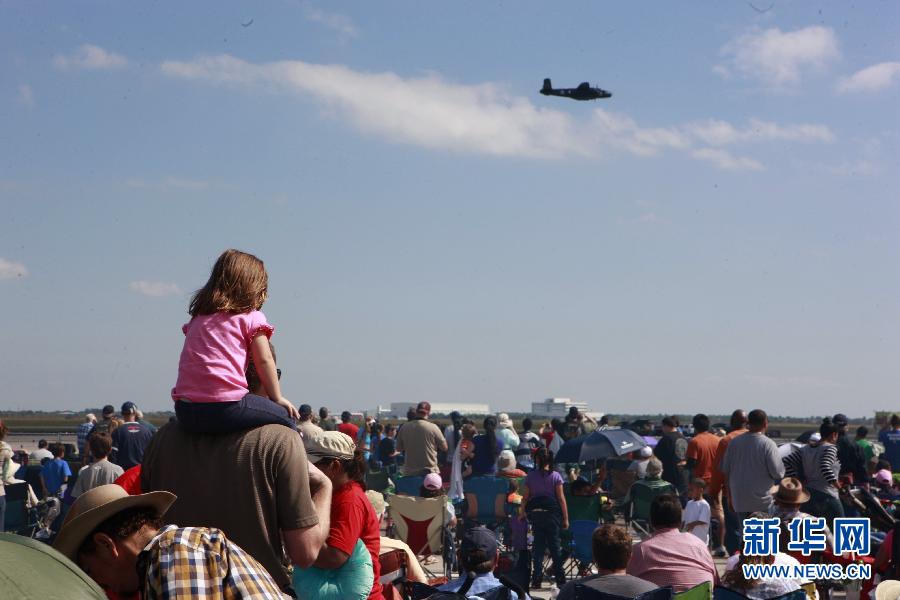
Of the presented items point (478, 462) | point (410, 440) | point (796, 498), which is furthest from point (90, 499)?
point (478, 462)

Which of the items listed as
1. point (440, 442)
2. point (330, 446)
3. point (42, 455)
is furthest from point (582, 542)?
point (42, 455)

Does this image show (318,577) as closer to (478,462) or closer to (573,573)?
(573,573)

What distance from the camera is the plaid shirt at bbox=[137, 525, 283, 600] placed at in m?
2.15

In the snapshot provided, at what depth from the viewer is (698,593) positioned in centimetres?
521

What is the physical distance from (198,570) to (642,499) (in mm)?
9851

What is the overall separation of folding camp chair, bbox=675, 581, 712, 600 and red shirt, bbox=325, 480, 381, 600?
1.62 metres

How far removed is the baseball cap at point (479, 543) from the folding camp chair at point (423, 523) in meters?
4.56

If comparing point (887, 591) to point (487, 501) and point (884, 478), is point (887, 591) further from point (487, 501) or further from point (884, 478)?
point (884, 478)

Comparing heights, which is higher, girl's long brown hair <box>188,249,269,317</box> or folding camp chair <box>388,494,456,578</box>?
girl's long brown hair <box>188,249,269,317</box>

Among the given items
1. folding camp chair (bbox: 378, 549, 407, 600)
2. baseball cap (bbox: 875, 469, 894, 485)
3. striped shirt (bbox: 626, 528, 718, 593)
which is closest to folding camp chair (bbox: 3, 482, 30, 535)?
folding camp chair (bbox: 378, 549, 407, 600)

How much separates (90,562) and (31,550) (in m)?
0.97

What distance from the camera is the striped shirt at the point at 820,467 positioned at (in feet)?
34.5

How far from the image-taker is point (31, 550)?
1.71 m

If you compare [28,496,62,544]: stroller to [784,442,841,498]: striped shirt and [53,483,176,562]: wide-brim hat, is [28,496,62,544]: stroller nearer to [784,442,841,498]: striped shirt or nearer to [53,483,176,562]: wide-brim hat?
[784,442,841,498]: striped shirt
